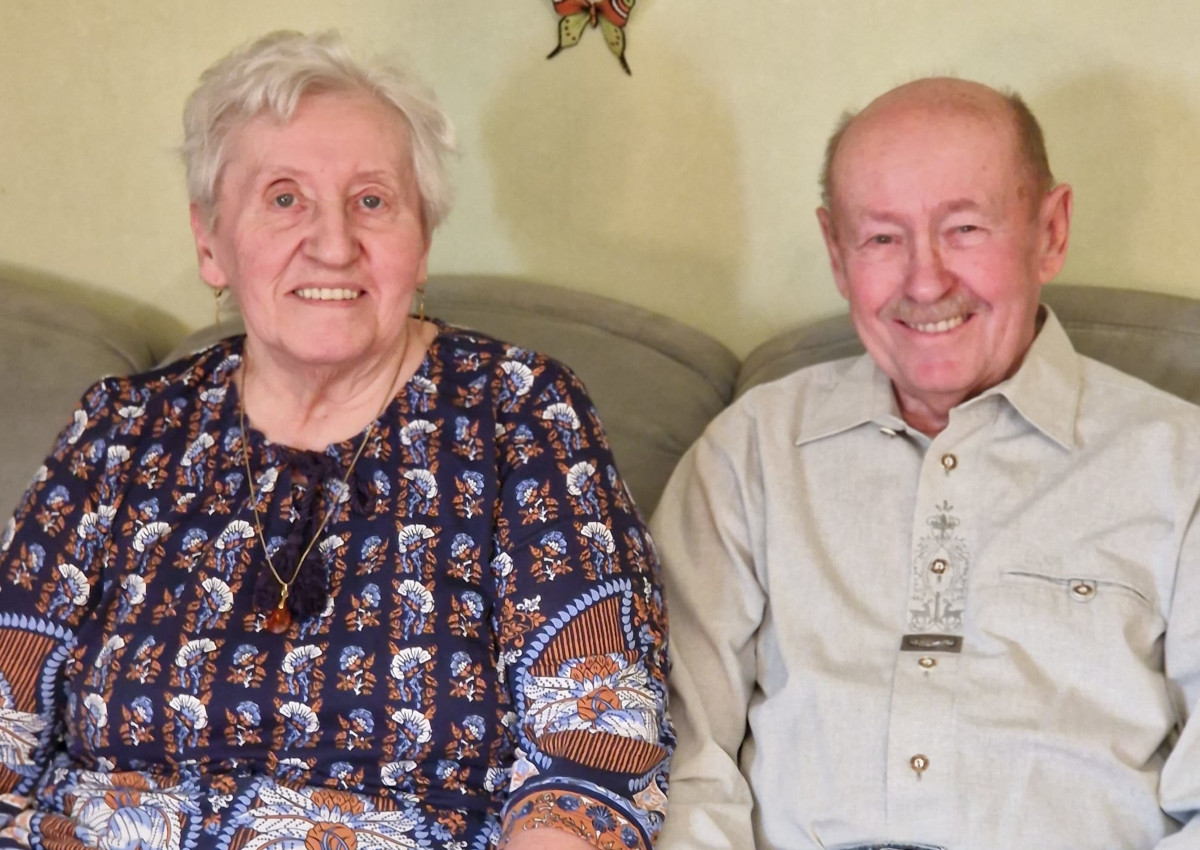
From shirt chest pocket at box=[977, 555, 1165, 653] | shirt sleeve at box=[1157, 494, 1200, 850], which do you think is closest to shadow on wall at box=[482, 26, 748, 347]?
shirt chest pocket at box=[977, 555, 1165, 653]

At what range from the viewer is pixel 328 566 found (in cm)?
161

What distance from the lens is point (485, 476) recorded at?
1.63m

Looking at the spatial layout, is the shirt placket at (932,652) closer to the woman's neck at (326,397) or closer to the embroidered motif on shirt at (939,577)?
the embroidered motif on shirt at (939,577)

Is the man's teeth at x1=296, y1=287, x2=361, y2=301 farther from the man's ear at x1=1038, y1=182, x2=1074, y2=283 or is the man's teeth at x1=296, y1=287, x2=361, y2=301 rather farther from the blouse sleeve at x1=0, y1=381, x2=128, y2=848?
the man's ear at x1=1038, y1=182, x2=1074, y2=283

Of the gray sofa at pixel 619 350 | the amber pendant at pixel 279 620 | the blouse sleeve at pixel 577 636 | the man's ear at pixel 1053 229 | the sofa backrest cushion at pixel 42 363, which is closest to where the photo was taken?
the blouse sleeve at pixel 577 636

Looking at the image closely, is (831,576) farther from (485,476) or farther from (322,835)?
(322,835)

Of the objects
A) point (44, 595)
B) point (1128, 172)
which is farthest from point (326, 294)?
point (1128, 172)

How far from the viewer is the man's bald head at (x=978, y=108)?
1665 mm

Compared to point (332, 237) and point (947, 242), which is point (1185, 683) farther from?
point (332, 237)

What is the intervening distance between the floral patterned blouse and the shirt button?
48 cm

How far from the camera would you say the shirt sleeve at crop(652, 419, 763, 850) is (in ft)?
5.22

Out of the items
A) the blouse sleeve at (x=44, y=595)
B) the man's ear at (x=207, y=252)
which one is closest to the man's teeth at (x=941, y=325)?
the man's ear at (x=207, y=252)

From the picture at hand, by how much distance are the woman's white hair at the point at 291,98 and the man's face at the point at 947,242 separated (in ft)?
1.75

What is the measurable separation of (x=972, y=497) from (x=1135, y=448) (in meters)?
0.19
